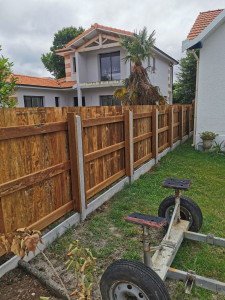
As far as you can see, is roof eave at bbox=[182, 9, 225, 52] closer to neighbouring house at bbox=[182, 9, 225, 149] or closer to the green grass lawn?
neighbouring house at bbox=[182, 9, 225, 149]

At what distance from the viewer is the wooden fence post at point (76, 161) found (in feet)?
11.9

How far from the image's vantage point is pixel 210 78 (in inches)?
377

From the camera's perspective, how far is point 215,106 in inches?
379

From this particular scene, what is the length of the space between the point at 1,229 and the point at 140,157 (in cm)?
459

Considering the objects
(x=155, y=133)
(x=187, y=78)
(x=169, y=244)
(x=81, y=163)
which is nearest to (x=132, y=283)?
(x=169, y=244)

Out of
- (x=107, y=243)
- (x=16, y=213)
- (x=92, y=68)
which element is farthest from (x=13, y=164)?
(x=92, y=68)

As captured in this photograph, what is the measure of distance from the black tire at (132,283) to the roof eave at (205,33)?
30.2ft

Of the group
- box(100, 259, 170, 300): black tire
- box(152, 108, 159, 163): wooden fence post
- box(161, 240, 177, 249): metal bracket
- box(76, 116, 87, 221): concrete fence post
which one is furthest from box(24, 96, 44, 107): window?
box(100, 259, 170, 300): black tire

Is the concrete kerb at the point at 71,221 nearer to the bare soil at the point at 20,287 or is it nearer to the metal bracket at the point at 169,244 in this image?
the bare soil at the point at 20,287

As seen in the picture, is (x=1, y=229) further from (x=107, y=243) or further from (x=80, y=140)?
(x=80, y=140)

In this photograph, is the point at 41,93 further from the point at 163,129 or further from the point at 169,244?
the point at 169,244

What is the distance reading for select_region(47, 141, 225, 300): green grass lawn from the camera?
2.93 metres

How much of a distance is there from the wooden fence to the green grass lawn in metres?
0.41

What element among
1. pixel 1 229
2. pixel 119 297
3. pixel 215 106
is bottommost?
pixel 119 297
